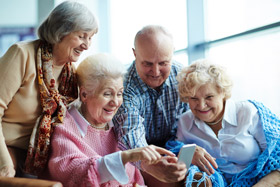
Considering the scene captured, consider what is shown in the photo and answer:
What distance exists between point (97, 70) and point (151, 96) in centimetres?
60

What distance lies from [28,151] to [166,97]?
1.03 meters

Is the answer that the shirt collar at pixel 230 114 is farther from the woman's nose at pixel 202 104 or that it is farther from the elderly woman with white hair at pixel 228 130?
the woman's nose at pixel 202 104

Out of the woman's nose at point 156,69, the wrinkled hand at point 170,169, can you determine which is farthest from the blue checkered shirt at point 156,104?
the wrinkled hand at point 170,169

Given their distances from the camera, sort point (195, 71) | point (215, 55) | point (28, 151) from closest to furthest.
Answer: point (28, 151), point (195, 71), point (215, 55)

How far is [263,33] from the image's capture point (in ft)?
8.87

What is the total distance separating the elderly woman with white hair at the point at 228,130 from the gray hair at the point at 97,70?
485mm

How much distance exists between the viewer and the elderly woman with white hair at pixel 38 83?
173 centimetres

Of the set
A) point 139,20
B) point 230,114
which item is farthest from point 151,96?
point 139,20

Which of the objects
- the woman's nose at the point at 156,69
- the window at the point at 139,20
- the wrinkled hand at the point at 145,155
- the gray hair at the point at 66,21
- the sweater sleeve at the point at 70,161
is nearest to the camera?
the wrinkled hand at the point at 145,155

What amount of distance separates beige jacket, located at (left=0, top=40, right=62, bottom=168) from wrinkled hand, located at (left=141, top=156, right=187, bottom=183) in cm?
77

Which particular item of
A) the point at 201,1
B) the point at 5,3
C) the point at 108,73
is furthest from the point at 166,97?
the point at 5,3

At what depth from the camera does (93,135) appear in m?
1.86

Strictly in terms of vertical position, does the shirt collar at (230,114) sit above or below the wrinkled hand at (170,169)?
above

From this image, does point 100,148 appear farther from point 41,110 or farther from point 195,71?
point 195,71
